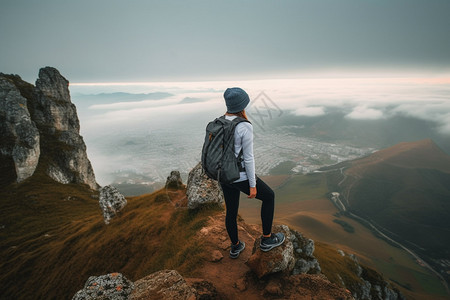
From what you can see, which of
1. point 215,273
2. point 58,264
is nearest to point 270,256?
point 215,273

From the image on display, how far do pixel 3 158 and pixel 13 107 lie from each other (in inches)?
715

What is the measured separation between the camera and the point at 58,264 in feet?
77.5

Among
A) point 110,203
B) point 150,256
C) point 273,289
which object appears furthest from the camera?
point 110,203

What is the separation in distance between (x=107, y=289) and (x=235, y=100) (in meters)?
7.61

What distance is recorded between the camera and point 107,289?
6.85 m

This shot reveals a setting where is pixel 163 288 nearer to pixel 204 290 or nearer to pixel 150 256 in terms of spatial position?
pixel 204 290

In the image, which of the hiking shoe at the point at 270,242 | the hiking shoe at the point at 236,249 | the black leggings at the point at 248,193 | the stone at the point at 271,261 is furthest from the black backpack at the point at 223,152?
the hiking shoe at the point at 236,249

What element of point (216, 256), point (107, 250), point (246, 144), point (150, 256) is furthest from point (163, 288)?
point (107, 250)

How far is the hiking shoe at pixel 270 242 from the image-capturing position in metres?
8.43

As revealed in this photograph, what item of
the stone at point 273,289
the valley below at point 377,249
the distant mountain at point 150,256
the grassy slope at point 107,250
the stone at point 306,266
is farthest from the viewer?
the valley below at point 377,249

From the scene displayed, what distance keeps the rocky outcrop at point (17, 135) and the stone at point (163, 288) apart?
82.0m

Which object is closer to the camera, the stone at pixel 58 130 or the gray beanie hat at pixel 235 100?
the gray beanie hat at pixel 235 100

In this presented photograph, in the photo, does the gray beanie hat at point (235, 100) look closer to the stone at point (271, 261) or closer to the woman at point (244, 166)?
the woman at point (244, 166)

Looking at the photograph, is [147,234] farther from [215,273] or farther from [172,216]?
[215,273]
